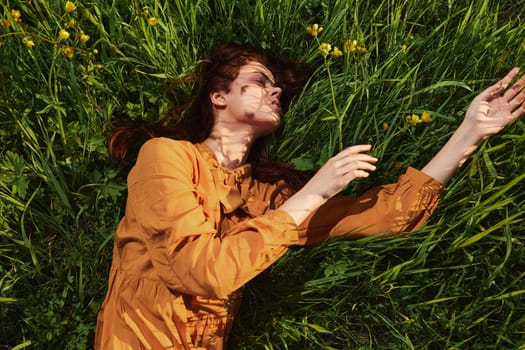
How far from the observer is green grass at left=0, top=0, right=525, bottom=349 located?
237 cm

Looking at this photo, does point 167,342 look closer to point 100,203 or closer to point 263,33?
point 100,203

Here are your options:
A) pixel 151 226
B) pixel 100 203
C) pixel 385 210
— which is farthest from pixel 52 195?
pixel 385 210

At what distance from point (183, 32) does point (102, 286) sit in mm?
1326

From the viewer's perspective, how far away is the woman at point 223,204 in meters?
1.83

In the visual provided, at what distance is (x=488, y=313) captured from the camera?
234 cm

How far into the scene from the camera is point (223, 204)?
217 centimetres

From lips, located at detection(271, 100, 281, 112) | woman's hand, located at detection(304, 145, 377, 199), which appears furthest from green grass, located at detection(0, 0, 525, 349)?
woman's hand, located at detection(304, 145, 377, 199)

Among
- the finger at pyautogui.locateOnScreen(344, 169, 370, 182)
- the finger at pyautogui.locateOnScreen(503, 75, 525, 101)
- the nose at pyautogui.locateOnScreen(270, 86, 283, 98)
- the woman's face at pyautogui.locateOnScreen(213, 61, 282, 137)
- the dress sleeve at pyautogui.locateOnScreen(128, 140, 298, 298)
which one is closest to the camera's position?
the dress sleeve at pyautogui.locateOnScreen(128, 140, 298, 298)

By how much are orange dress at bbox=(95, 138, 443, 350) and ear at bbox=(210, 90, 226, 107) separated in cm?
21

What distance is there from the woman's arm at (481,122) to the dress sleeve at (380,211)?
0.26 feet

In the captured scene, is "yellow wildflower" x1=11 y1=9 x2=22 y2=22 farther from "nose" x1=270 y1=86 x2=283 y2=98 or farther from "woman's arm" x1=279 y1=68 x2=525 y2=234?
"woman's arm" x1=279 y1=68 x2=525 y2=234

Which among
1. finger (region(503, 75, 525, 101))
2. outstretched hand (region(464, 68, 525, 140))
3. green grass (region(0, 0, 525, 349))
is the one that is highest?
finger (region(503, 75, 525, 101))

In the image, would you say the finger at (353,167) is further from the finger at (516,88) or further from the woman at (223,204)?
the finger at (516,88)

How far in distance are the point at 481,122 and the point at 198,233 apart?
124 cm
